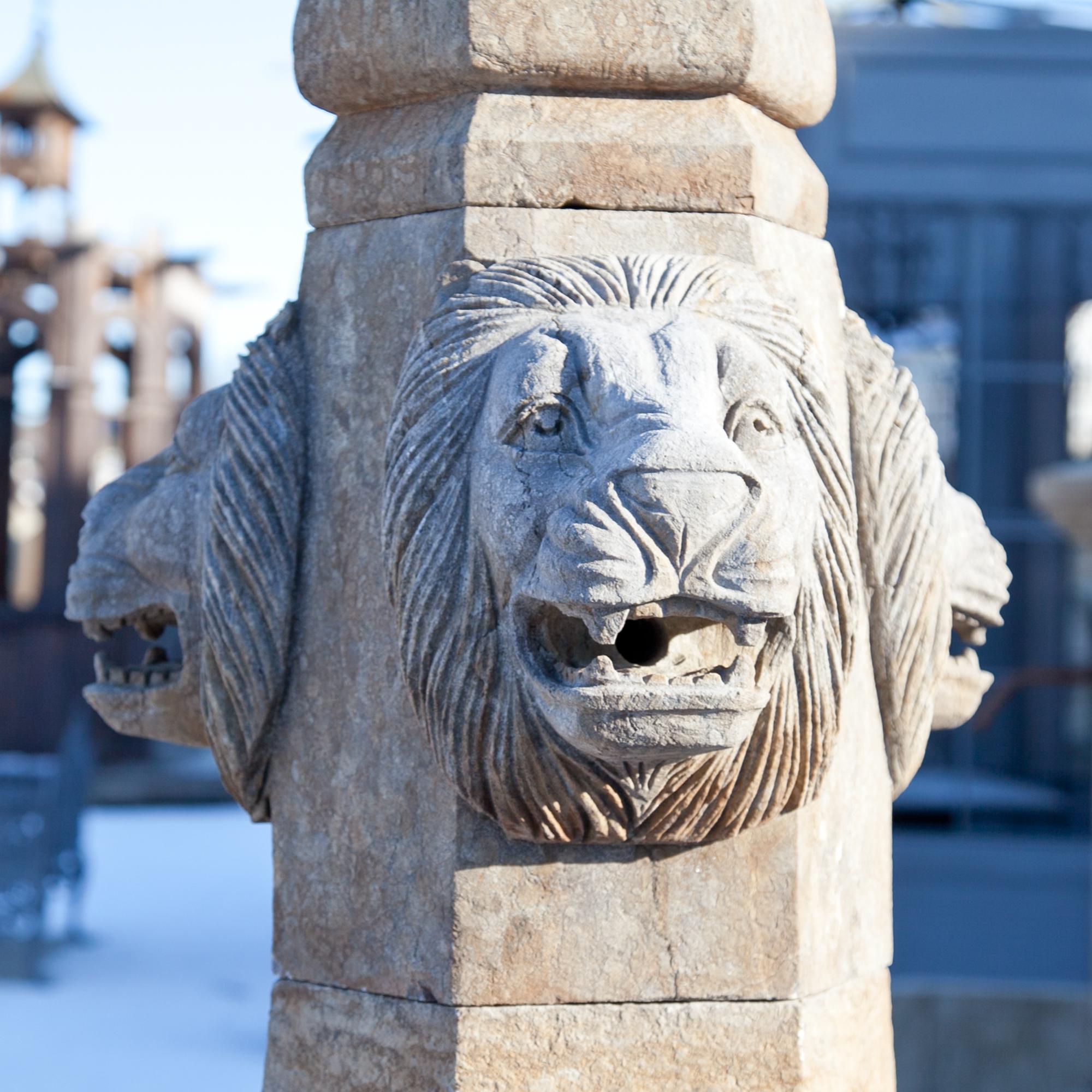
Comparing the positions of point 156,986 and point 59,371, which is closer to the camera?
point 156,986

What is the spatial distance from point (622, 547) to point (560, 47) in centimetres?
69

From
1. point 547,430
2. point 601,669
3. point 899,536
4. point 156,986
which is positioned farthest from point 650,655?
point 156,986

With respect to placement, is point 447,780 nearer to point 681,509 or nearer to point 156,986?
point 681,509

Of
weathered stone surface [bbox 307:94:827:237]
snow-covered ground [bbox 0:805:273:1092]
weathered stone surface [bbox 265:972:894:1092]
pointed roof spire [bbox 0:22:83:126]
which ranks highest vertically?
pointed roof spire [bbox 0:22:83:126]

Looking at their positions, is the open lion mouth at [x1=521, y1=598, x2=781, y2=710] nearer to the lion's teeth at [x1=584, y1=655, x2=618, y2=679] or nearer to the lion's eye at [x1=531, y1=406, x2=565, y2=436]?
the lion's teeth at [x1=584, y1=655, x2=618, y2=679]

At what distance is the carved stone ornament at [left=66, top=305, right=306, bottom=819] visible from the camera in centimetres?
193

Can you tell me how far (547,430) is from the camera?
5.54 ft

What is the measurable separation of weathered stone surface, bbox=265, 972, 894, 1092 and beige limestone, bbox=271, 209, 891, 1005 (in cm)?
2

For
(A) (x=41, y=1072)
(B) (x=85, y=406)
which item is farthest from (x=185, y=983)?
(B) (x=85, y=406)

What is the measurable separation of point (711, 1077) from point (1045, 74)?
6991 mm

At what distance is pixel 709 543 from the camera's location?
5.17 ft

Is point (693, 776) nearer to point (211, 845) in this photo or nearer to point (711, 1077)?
point (711, 1077)

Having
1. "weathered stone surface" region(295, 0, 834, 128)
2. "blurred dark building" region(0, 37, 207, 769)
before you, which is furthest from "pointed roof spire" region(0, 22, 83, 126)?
"weathered stone surface" region(295, 0, 834, 128)

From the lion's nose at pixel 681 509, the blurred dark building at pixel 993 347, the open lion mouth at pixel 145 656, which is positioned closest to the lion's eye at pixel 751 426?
the lion's nose at pixel 681 509
